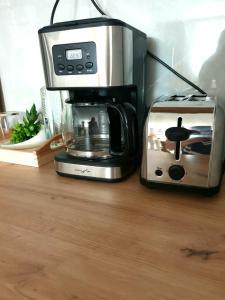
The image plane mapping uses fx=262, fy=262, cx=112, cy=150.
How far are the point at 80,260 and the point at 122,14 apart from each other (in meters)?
0.72

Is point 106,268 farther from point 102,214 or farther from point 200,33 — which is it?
point 200,33

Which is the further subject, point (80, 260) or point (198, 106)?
point (198, 106)

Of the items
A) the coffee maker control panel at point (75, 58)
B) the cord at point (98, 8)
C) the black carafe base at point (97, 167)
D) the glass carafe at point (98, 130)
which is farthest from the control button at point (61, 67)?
the cord at point (98, 8)

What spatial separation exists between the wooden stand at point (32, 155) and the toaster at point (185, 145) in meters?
0.36

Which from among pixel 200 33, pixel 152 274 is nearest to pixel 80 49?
pixel 200 33

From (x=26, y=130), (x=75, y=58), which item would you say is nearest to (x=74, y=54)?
(x=75, y=58)

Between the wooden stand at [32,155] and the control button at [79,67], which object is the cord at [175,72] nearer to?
the control button at [79,67]

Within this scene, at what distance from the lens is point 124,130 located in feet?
2.03

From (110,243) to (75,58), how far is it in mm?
398

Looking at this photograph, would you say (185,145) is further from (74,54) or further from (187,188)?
(74,54)

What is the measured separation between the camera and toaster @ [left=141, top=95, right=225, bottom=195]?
0.52m

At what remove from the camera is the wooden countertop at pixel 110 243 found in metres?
0.34

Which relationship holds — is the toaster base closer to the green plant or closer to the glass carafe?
the glass carafe

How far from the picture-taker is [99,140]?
29.0 inches
